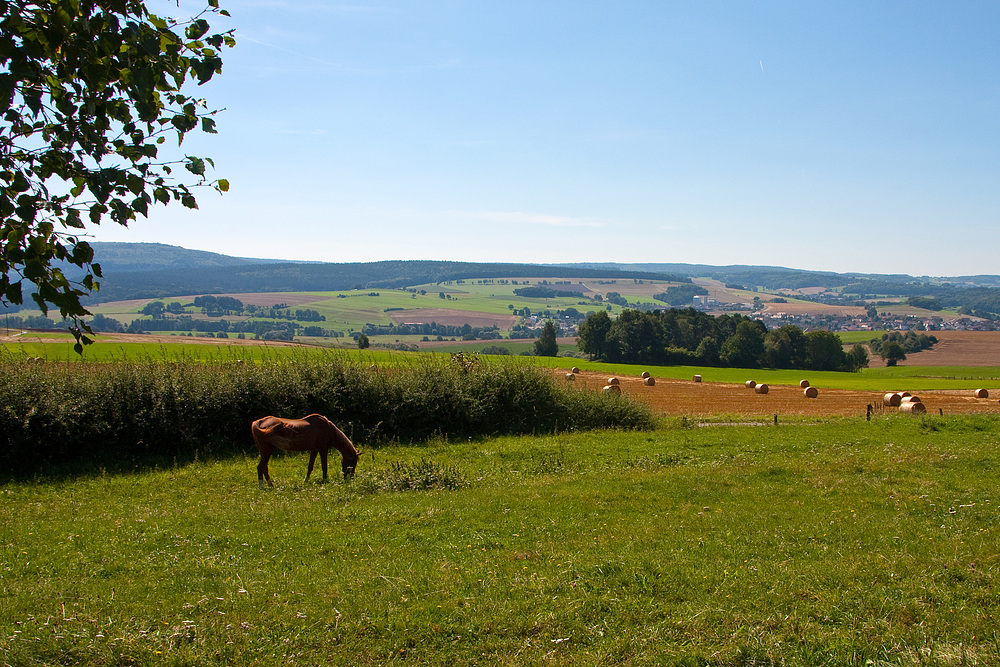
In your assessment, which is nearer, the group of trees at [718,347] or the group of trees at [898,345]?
the group of trees at [718,347]

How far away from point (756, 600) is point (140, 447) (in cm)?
2013

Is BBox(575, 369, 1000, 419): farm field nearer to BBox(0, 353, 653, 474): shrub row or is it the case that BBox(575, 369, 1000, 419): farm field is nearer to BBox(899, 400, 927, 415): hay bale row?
BBox(899, 400, 927, 415): hay bale row

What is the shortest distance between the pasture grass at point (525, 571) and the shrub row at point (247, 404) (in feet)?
16.5

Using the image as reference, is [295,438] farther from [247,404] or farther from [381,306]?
[381,306]

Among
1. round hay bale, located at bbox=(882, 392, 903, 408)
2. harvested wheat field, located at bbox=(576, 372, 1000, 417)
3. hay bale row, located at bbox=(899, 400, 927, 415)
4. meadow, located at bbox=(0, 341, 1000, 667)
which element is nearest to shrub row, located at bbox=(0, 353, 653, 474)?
meadow, located at bbox=(0, 341, 1000, 667)

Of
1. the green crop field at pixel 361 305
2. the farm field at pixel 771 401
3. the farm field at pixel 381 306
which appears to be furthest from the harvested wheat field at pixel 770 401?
the green crop field at pixel 361 305

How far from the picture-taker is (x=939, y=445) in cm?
1917

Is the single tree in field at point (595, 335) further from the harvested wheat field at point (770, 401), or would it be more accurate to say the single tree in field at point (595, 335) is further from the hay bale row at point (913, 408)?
the hay bale row at point (913, 408)

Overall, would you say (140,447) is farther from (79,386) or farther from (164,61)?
(164,61)

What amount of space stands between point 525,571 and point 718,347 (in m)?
88.9

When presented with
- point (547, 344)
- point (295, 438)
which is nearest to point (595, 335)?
point (547, 344)

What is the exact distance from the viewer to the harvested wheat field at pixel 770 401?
3941 cm

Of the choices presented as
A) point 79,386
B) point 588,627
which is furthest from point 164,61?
point 79,386

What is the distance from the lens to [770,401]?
47656 millimetres
